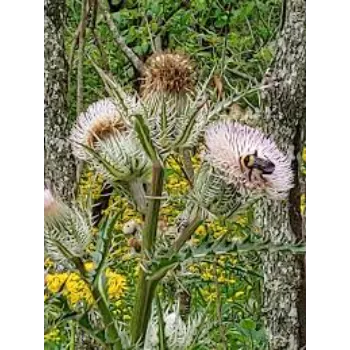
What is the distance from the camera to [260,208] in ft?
2.82

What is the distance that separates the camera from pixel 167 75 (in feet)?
2.71

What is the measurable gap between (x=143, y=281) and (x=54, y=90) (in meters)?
0.23

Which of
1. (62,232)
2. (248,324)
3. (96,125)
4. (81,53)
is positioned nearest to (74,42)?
(81,53)

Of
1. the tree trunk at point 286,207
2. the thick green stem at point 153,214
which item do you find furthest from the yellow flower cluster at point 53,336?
the tree trunk at point 286,207

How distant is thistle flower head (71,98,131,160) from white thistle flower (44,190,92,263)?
6 cm

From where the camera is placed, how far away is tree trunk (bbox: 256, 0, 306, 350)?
84 centimetres

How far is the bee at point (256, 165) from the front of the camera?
76cm

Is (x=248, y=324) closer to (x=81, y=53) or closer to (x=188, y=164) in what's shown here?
(x=188, y=164)

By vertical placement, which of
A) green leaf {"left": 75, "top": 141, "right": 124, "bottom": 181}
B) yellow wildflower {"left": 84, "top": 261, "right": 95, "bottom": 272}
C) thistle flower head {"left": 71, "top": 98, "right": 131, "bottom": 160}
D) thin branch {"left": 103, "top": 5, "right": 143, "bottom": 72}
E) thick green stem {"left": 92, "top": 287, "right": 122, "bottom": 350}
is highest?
thin branch {"left": 103, "top": 5, "right": 143, "bottom": 72}

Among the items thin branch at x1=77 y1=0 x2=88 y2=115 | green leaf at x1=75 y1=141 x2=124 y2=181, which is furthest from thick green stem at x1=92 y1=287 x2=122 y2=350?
thin branch at x1=77 y1=0 x2=88 y2=115

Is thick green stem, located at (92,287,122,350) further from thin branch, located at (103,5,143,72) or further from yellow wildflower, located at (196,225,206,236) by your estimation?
thin branch, located at (103,5,143,72)

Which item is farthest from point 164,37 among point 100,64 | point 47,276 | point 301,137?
point 47,276

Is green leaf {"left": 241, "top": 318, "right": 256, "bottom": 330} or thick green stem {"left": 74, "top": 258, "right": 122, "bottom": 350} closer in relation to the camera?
thick green stem {"left": 74, "top": 258, "right": 122, "bottom": 350}
